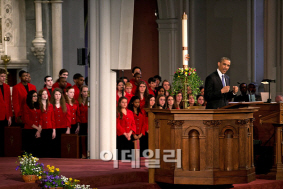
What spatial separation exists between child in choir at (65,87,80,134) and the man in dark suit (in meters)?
2.84

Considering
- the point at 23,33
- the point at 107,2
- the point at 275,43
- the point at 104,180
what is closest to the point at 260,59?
the point at 275,43

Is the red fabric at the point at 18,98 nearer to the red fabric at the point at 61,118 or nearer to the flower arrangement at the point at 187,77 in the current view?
the red fabric at the point at 61,118

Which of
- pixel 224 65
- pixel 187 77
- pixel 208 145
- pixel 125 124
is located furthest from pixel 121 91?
A: pixel 208 145

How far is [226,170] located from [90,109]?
2.87 metres

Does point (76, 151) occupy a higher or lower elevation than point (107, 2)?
lower

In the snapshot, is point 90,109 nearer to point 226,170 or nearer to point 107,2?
point 107,2

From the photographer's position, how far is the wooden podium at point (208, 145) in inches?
247

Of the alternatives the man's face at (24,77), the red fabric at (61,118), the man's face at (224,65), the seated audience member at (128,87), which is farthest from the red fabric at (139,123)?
the man's face at (24,77)

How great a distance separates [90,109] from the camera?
8.59 metres

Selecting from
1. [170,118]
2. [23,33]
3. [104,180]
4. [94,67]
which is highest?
[23,33]

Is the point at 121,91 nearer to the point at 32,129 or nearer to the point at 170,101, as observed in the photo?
the point at 170,101

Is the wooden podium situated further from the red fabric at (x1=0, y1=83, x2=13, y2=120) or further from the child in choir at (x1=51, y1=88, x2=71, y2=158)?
the red fabric at (x1=0, y1=83, x2=13, y2=120)

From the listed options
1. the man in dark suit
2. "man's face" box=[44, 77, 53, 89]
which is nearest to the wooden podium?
the man in dark suit

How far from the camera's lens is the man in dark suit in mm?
7008
